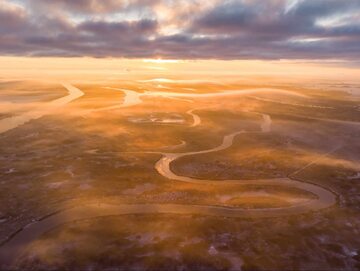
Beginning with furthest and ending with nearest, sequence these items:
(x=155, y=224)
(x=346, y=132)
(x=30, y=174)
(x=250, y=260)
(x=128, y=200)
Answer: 1. (x=346, y=132)
2. (x=30, y=174)
3. (x=128, y=200)
4. (x=155, y=224)
5. (x=250, y=260)

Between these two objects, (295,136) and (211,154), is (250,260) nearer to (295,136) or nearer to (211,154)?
(211,154)

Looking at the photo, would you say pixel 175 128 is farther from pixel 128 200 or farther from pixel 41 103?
pixel 41 103

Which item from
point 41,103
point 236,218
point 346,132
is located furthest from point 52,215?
point 41,103

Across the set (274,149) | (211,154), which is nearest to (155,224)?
(211,154)

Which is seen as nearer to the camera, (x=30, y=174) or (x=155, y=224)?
(x=155, y=224)

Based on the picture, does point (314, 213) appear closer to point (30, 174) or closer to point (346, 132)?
point (30, 174)

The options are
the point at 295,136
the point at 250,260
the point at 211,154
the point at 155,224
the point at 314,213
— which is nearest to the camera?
the point at 250,260

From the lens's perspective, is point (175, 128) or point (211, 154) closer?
point (211, 154)

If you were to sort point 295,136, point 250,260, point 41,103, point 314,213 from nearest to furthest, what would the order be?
point 250,260 → point 314,213 → point 295,136 → point 41,103

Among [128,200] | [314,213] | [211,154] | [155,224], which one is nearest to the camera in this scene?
[155,224]
